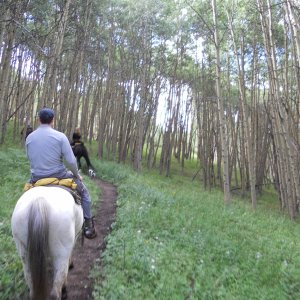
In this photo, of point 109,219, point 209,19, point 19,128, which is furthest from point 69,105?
point 109,219

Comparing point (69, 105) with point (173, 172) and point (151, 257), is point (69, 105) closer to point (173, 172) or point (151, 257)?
point (173, 172)

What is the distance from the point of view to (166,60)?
20766 millimetres

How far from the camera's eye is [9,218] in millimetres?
5996

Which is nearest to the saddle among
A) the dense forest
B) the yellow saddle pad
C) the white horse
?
the yellow saddle pad

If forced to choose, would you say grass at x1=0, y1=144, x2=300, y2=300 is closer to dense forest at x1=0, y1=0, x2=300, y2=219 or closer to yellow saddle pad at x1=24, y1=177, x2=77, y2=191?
yellow saddle pad at x1=24, y1=177, x2=77, y2=191

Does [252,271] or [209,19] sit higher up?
[209,19]

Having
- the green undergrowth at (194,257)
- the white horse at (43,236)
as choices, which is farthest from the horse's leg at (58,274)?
the green undergrowth at (194,257)

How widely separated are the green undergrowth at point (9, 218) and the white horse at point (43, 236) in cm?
70

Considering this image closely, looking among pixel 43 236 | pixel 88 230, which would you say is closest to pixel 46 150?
pixel 43 236

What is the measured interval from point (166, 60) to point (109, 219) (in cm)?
1522

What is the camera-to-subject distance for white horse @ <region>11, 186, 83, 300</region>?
3.24m

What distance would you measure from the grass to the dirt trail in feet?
0.52

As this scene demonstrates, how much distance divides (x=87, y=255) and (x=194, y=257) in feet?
5.67

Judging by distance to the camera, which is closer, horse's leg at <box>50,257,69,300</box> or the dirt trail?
horse's leg at <box>50,257,69,300</box>
